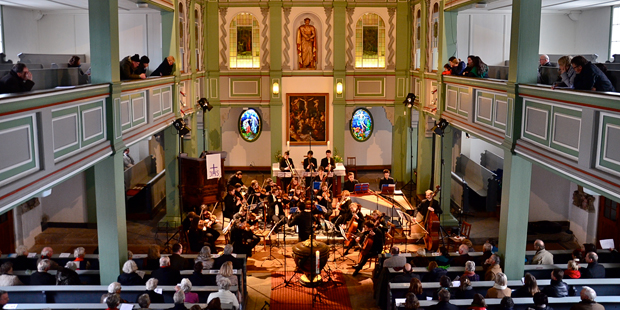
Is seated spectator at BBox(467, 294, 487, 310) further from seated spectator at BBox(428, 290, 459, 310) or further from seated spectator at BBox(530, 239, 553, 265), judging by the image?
seated spectator at BBox(530, 239, 553, 265)

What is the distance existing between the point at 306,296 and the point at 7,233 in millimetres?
7903

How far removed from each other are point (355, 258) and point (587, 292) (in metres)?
7.06

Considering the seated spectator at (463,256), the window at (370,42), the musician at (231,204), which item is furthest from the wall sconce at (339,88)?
the seated spectator at (463,256)

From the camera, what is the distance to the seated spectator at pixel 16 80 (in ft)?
22.2

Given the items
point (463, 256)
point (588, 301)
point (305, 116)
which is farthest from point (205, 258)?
point (305, 116)

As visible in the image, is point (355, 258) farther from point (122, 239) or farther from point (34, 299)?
point (34, 299)

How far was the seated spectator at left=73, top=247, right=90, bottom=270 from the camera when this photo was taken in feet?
34.4

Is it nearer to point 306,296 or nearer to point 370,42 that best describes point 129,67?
point 306,296

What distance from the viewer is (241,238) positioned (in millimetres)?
13109

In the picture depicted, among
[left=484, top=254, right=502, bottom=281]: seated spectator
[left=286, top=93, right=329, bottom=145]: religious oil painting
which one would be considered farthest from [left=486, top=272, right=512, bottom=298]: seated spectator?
[left=286, top=93, right=329, bottom=145]: religious oil painting

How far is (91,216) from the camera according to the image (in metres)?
16.5

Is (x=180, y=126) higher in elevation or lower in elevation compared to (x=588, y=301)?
higher

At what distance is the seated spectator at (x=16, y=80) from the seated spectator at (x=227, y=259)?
16.7 ft

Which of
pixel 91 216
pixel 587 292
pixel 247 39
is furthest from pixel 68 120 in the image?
pixel 247 39
